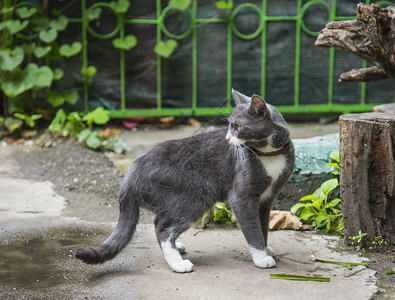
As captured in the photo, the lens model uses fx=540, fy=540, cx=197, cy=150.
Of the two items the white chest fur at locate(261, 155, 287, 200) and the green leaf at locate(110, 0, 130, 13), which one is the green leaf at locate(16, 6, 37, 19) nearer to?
the green leaf at locate(110, 0, 130, 13)

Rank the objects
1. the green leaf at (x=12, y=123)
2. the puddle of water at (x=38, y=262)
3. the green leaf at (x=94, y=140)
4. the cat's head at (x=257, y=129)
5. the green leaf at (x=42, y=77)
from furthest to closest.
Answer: the green leaf at (x=12, y=123)
the green leaf at (x=42, y=77)
the green leaf at (x=94, y=140)
the cat's head at (x=257, y=129)
the puddle of water at (x=38, y=262)

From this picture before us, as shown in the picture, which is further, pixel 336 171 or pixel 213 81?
pixel 213 81

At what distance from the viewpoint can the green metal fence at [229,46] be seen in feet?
20.8

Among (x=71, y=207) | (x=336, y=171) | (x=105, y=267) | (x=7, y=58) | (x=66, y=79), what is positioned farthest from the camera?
(x=66, y=79)

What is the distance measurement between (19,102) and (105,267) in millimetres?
3591

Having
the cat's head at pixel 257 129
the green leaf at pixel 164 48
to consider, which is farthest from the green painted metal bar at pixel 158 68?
the cat's head at pixel 257 129

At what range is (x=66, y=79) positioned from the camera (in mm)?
6504

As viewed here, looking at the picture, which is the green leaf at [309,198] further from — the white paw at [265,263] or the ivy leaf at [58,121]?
the ivy leaf at [58,121]

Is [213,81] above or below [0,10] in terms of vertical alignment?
below

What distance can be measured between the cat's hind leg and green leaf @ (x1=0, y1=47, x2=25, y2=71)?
3376 mm

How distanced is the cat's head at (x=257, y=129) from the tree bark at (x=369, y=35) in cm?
81

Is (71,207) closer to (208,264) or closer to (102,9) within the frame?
(208,264)

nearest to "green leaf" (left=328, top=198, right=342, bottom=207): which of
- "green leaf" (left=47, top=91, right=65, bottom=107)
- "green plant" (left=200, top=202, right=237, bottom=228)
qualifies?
"green plant" (left=200, top=202, right=237, bottom=228)

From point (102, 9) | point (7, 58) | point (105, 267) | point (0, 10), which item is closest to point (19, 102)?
point (7, 58)
